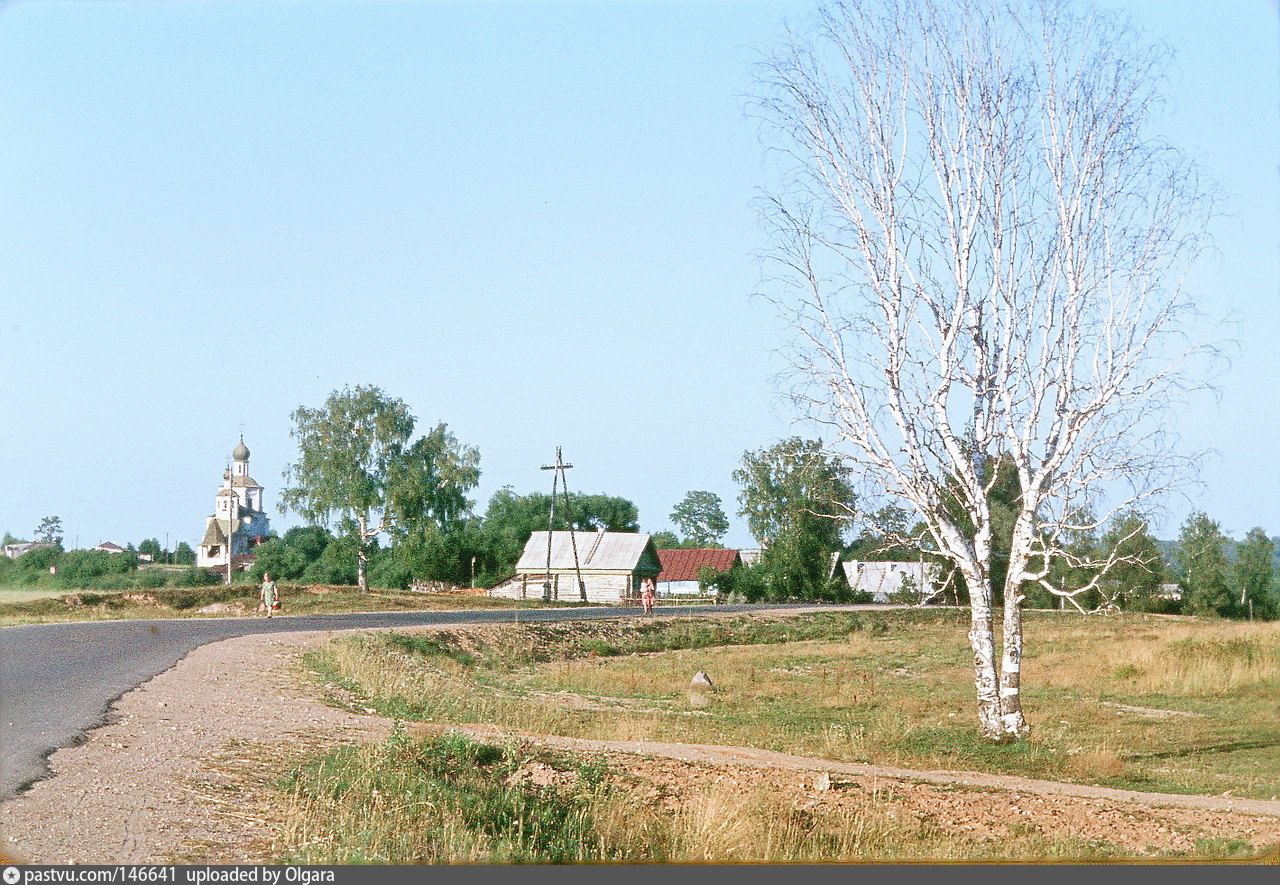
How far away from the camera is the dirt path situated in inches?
348

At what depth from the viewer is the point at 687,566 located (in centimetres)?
10425

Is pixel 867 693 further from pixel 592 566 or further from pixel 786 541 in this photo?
pixel 592 566

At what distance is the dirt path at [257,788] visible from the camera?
884cm

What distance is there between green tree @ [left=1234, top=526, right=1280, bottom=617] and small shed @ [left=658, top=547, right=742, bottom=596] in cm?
3721

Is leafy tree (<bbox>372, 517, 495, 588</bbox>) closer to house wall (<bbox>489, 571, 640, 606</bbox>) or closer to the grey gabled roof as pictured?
house wall (<bbox>489, 571, 640, 606</bbox>)

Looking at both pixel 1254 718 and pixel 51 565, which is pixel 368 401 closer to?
pixel 51 565

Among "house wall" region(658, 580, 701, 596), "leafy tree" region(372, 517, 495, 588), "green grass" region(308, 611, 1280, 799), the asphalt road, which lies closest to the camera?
the asphalt road

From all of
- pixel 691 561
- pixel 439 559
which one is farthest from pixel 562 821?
pixel 691 561

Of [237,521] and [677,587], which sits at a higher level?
[237,521]

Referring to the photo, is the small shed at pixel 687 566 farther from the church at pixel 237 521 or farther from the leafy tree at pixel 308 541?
the church at pixel 237 521

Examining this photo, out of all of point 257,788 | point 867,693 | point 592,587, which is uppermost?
point 257,788

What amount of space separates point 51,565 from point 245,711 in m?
32.3

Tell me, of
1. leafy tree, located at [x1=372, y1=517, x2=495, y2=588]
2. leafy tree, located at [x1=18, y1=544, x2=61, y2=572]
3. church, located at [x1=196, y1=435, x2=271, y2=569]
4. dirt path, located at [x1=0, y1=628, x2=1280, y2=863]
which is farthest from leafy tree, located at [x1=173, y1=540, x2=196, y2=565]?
dirt path, located at [x1=0, y1=628, x2=1280, y2=863]

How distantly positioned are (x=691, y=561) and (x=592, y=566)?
23060mm
